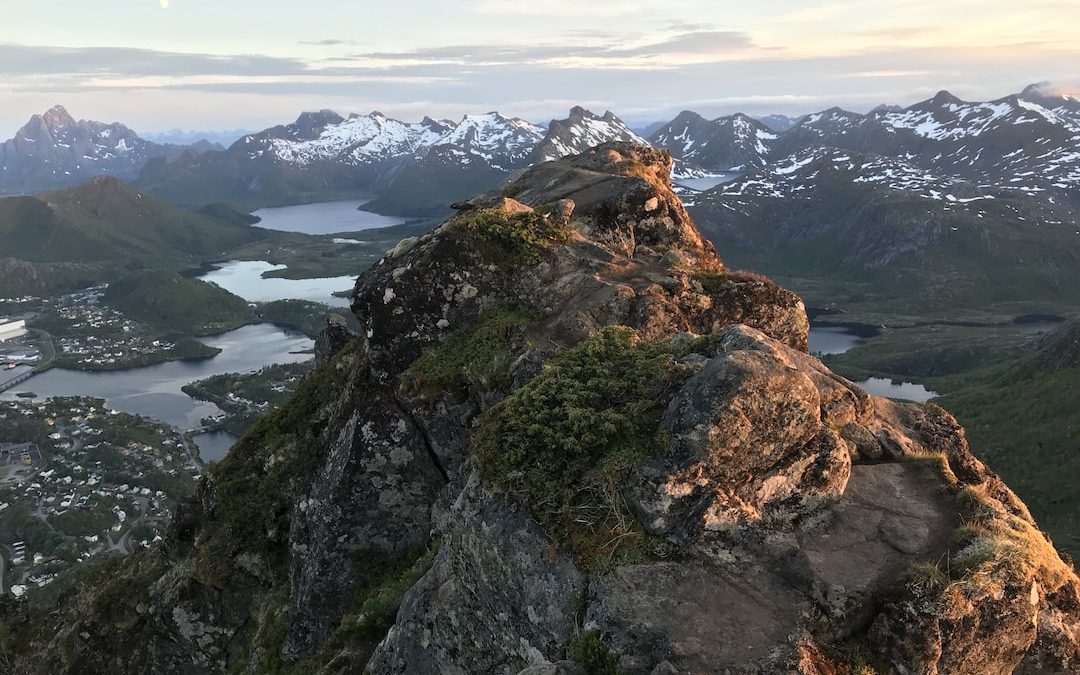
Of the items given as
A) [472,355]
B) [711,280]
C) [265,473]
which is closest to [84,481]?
[265,473]

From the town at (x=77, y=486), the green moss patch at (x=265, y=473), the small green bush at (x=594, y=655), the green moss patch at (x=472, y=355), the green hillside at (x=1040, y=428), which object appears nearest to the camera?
the small green bush at (x=594, y=655)

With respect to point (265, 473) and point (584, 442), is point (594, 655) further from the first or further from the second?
point (265, 473)

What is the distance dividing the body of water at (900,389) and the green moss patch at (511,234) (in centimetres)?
18002

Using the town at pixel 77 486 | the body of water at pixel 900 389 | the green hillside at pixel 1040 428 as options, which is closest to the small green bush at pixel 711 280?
the green hillside at pixel 1040 428

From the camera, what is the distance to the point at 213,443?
174 metres

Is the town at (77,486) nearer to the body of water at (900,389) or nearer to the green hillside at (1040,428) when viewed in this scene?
the green hillside at (1040,428)

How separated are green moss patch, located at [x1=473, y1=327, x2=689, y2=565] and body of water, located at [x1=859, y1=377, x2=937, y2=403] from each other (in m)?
187

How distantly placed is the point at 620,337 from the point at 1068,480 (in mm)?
108299

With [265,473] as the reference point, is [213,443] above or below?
below

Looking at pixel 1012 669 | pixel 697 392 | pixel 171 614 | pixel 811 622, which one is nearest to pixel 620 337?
pixel 697 392

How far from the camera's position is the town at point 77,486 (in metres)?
125

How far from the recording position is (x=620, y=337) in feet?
50.4

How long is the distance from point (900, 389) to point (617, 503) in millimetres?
205772

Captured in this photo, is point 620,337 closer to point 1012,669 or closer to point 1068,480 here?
point 1012,669
